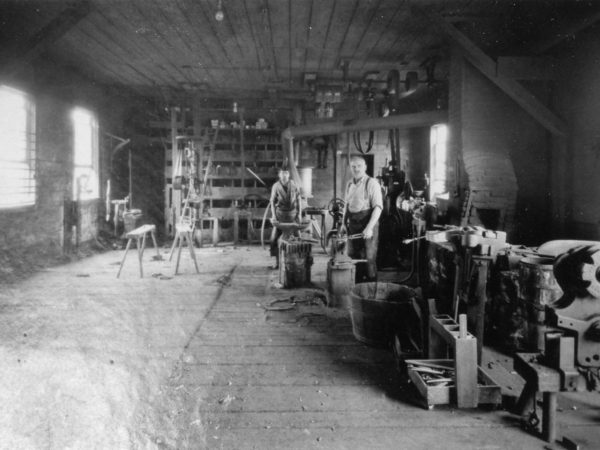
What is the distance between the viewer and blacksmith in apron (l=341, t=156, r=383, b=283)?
219 inches

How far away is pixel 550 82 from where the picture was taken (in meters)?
5.68

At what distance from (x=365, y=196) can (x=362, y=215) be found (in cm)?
24

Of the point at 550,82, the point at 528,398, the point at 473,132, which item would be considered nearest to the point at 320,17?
the point at 473,132

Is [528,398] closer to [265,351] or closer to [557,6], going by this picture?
[265,351]

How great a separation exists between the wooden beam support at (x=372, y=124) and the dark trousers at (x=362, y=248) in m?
2.39

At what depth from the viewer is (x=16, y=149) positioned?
7.41 m

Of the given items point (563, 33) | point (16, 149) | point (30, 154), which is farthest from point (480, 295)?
point (30, 154)

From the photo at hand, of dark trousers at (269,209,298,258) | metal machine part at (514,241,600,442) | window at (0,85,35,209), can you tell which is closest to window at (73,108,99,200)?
window at (0,85,35,209)

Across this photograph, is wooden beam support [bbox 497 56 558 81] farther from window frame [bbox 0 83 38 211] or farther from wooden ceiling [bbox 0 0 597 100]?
window frame [bbox 0 83 38 211]

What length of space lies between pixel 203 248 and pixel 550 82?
7515mm

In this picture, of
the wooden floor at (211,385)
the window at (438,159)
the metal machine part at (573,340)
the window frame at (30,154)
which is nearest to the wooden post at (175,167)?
the window frame at (30,154)

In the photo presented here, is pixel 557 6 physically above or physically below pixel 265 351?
above

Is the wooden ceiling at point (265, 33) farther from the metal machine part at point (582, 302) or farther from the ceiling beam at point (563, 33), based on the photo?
the metal machine part at point (582, 302)

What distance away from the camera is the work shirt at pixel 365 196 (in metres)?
5.65
